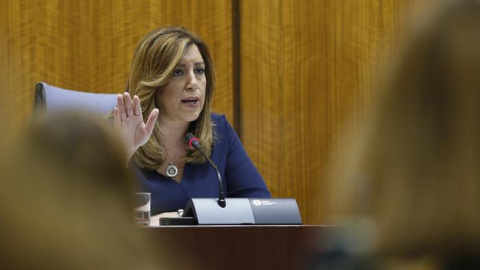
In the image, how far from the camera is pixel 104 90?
4.50 meters

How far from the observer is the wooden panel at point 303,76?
183 inches

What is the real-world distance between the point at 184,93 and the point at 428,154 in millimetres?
2995

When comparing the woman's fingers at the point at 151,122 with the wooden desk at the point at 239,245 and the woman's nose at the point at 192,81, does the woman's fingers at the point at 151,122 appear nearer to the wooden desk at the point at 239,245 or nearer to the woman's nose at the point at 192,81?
the woman's nose at the point at 192,81

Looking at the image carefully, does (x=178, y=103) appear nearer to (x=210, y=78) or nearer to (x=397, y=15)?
(x=210, y=78)

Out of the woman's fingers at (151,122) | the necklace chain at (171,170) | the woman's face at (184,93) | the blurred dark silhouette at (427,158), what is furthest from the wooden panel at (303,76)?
the blurred dark silhouette at (427,158)

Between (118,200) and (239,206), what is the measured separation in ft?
7.25

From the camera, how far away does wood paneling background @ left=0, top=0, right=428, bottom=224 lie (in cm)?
449

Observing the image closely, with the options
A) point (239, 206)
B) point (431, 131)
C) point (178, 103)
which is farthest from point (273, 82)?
point (431, 131)

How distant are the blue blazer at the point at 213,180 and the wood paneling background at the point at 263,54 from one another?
0.88 meters

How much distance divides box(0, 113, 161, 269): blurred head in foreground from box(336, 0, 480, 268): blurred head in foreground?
18cm

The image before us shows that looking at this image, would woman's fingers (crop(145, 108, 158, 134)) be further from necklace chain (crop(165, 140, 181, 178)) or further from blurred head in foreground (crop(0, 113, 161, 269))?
blurred head in foreground (crop(0, 113, 161, 269))

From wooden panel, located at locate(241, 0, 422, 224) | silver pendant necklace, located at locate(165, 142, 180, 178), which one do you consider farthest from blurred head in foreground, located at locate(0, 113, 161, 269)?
wooden panel, located at locate(241, 0, 422, 224)

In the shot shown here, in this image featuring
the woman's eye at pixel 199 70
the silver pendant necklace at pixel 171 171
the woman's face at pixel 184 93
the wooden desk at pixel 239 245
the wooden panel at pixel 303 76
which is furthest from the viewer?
the wooden panel at pixel 303 76

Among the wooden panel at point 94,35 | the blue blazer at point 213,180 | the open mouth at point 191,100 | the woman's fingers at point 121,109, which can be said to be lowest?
the blue blazer at point 213,180
